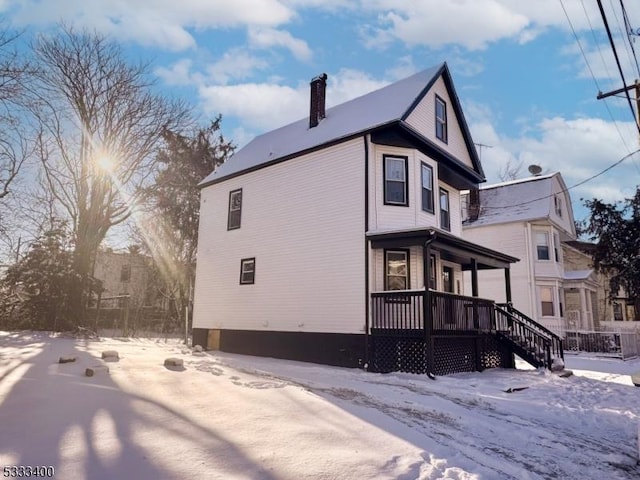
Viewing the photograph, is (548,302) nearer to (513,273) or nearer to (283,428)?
(513,273)

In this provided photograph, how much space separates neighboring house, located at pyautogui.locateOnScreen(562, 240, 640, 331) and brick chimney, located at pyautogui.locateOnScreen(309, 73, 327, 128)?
16.2 metres

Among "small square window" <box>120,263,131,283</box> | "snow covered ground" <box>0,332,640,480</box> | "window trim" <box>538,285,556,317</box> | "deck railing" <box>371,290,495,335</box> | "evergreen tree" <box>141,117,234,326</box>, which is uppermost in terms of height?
"evergreen tree" <box>141,117,234,326</box>

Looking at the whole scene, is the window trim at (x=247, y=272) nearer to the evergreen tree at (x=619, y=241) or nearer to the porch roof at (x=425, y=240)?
the porch roof at (x=425, y=240)

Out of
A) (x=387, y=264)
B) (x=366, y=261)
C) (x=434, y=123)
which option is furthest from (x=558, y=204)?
(x=366, y=261)

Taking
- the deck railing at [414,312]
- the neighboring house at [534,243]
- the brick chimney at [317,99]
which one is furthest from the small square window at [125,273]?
the deck railing at [414,312]

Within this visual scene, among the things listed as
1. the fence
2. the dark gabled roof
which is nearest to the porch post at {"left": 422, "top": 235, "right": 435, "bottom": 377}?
the dark gabled roof

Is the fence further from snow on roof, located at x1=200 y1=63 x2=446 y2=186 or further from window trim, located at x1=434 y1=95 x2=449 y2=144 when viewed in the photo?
snow on roof, located at x1=200 y1=63 x2=446 y2=186

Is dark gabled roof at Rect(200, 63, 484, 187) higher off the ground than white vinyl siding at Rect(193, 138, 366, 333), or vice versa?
dark gabled roof at Rect(200, 63, 484, 187)

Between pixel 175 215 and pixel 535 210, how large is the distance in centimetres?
2057

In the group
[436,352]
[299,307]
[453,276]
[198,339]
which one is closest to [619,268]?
[453,276]

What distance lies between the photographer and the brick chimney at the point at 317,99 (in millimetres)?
16109

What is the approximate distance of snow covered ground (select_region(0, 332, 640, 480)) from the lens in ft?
12.1

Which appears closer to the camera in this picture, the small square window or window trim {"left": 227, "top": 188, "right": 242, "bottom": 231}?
window trim {"left": 227, "top": 188, "right": 242, "bottom": 231}

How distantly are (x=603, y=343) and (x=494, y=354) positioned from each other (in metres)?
9.71
